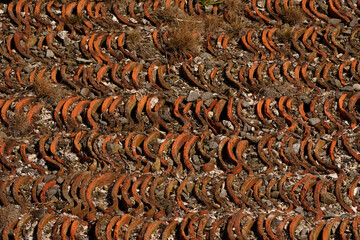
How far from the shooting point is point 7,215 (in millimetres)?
6738

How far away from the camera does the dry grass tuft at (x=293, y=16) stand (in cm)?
864

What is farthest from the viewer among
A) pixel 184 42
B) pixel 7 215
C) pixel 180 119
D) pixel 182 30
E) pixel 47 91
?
pixel 182 30

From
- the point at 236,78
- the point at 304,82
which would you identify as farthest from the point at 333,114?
the point at 236,78

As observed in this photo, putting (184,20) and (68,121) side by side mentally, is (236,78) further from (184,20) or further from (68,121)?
(68,121)

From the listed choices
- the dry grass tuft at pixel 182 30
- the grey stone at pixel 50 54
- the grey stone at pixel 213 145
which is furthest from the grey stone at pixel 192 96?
the grey stone at pixel 50 54

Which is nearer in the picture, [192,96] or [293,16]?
[192,96]

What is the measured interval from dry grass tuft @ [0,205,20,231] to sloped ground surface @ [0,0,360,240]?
1cm

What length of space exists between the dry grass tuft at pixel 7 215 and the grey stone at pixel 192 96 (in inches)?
95.0

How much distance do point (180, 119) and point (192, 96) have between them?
0.37 meters

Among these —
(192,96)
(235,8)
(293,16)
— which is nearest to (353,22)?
(293,16)

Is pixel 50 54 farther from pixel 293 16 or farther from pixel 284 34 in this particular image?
pixel 293 16

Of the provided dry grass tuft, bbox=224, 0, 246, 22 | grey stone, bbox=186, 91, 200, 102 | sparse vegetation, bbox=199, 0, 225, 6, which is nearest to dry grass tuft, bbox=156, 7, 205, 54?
sparse vegetation, bbox=199, 0, 225, 6

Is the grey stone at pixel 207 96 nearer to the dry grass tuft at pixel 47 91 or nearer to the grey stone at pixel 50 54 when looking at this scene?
the dry grass tuft at pixel 47 91

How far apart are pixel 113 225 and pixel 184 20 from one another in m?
3.38
